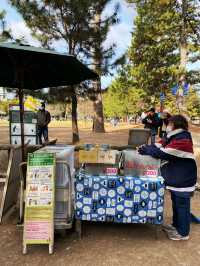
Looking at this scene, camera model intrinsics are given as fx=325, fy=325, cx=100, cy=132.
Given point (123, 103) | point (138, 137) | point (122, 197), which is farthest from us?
point (123, 103)

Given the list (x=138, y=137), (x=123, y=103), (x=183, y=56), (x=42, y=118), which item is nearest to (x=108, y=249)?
(x=138, y=137)

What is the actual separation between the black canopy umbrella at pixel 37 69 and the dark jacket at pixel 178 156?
1.70m

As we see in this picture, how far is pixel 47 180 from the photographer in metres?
4.00

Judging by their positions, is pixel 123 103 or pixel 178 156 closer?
pixel 178 156

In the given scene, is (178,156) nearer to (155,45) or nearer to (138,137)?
(138,137)

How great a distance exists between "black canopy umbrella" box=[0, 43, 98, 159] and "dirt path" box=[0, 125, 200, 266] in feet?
5.65

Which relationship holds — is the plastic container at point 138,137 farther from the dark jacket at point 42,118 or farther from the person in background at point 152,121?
the dark jacket at point 42,118

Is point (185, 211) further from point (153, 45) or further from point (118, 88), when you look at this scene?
point (118, 88)

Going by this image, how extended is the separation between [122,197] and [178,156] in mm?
894

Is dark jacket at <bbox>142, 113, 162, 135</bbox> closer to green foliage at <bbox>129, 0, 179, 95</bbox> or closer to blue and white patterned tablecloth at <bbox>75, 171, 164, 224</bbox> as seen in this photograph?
green foliage at <bbox>129, 0, 179, 95</bbox>

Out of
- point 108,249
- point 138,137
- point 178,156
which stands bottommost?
point 108,249

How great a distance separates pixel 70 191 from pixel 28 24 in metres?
10.6

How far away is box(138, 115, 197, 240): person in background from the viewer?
4.18m

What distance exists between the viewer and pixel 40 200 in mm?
3971
